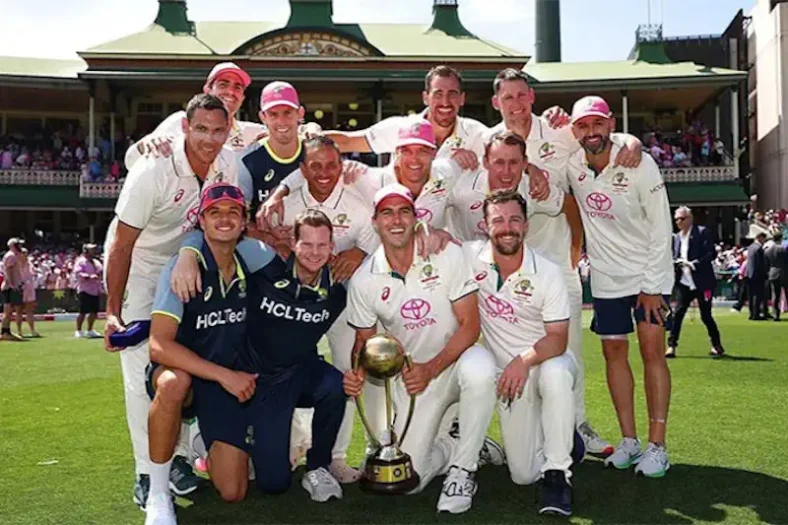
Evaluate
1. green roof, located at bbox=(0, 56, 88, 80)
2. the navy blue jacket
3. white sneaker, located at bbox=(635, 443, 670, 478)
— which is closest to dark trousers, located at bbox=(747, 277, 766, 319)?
the navy blue jacket

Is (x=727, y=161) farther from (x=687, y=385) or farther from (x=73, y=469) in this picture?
(x=73, y=469)

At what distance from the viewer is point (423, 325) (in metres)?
5.32

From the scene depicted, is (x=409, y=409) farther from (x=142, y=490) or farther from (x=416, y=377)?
(x=142, y=490)

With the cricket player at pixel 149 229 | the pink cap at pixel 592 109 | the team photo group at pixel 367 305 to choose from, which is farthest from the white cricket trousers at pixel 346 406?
the pink cap at pixel 592 109

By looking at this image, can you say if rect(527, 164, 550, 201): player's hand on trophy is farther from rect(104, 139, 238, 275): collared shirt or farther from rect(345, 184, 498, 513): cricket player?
rect(104, 139, 238, 275): collared shirt

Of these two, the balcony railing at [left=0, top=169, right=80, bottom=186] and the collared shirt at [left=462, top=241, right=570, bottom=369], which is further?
the balcony railing at [left=0, top=169, right=80, bottom=186]

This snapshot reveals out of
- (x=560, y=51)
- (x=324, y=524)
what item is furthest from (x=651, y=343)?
(x=560, y=51)

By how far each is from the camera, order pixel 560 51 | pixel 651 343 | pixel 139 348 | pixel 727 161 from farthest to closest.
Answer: pixel 560 51 < pixel 727 161 < pixel 651 343 < pixel 139 348

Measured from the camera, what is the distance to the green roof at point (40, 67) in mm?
31266

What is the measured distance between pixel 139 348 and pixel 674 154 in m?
31.3

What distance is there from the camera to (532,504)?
193 inches

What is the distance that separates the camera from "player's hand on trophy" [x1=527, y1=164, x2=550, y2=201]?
5793 millimetres

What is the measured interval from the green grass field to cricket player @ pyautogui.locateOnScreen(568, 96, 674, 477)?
499 millimetres

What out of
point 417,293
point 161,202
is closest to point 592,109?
point 417,293
